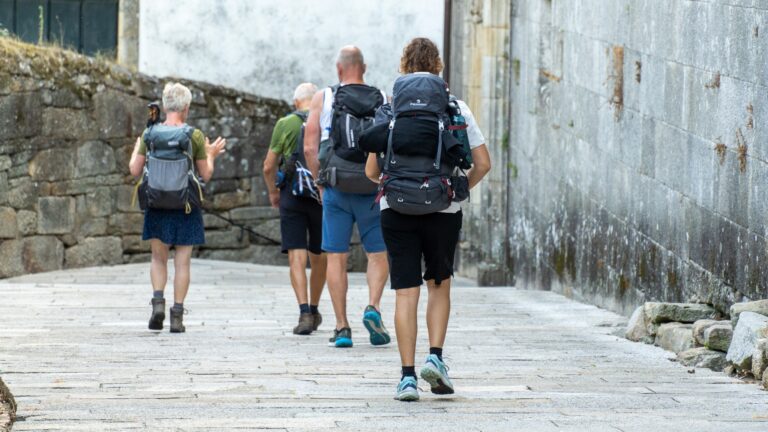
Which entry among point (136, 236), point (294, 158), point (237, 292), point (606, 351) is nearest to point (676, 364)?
point (606, 351)

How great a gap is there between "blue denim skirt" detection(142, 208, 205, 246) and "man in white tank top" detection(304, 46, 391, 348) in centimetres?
95

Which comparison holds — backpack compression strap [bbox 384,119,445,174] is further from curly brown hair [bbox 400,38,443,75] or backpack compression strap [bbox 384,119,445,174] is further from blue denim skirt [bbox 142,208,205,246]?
blue denim skirt [bbox 142,208,205,246]

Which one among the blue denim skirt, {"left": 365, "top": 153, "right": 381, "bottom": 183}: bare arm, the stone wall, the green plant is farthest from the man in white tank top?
the green plant

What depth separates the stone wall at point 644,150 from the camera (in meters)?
7.39

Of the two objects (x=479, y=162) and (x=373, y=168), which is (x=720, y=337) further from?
(x=373, y=168)

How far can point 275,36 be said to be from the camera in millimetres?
17609

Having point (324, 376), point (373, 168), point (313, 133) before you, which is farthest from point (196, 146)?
point (373, 168)

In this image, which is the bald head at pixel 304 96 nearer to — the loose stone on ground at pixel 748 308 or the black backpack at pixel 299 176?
the black backpack at pixel 299 176

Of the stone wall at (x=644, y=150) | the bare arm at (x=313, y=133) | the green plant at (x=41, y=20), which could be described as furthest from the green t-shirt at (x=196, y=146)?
the green plant at (x=41, y=20)

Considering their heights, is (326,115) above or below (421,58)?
below

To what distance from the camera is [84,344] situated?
840cm

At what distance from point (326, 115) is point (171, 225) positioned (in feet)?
4.14

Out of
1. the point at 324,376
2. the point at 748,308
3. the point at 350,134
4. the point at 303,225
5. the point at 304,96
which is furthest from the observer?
the point at 304,96

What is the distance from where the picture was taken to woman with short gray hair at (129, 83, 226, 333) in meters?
8.88
